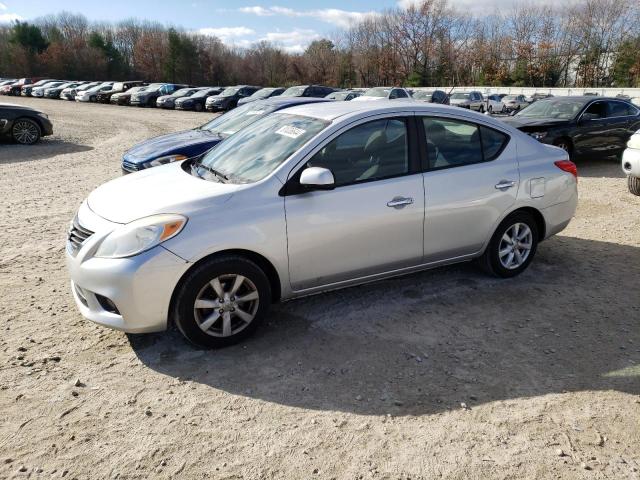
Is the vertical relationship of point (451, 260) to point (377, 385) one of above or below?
above

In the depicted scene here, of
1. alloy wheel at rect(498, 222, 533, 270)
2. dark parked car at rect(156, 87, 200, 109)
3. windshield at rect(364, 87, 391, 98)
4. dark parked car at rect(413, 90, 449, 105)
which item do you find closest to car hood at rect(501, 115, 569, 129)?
alloy wheel at rect(498, 222, 533, 270)

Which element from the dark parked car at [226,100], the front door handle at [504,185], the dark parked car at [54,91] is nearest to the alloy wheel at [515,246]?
the front door handle at [504,185]

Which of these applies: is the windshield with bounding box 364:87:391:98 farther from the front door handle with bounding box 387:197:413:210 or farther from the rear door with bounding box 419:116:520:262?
the front door handle with bounding box 387:197:413:210

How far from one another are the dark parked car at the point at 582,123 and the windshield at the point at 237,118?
530 centimetres

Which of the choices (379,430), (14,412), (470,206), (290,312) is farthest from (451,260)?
(14,412)

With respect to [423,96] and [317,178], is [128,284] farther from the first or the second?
[423,96]

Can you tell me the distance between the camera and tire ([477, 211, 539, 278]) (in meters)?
4.85

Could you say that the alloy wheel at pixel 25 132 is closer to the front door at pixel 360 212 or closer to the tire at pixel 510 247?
the front door at pixel 360 212

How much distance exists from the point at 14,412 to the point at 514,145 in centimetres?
451

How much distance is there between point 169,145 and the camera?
796 centimetres

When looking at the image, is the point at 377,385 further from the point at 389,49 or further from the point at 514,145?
the point at 389,49

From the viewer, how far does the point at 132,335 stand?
3.95 metres

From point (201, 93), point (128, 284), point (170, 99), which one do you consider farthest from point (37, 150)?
point (170, 99)

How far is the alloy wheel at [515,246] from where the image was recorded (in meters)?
4.93
